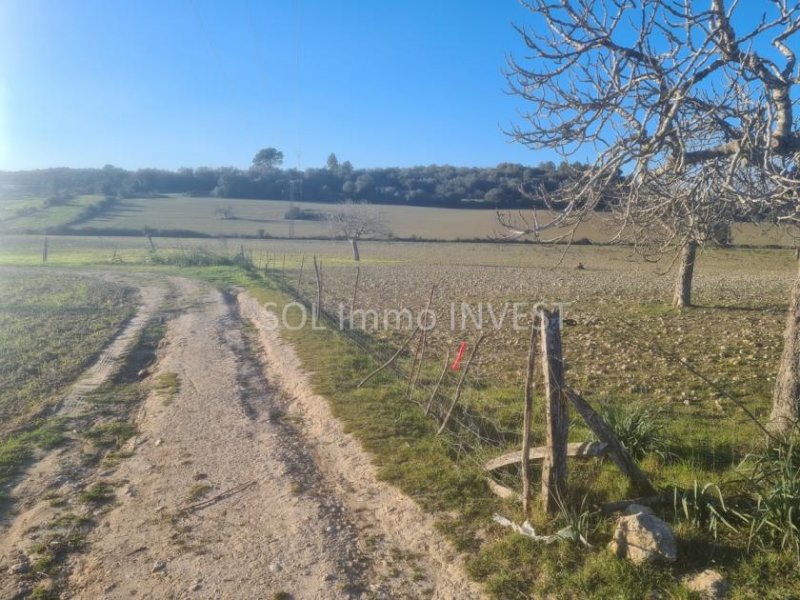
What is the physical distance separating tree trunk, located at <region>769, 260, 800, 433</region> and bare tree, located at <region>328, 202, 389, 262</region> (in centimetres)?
5809

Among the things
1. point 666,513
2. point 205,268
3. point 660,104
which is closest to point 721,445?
point 666,513

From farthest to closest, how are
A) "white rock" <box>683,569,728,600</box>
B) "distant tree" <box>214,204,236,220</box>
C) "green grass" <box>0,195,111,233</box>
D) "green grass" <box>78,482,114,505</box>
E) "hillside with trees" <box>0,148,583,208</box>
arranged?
"hillside with trees" <box>0,148,583,208</box>
"distant tree" <box>214,204,236,220</box>
"green grass" <box>0,195,111,233</box>
"green grass" <box>78,482,114,505</box>
"white rock" <box>683,569,728,600</box>

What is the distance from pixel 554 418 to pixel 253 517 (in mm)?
2760

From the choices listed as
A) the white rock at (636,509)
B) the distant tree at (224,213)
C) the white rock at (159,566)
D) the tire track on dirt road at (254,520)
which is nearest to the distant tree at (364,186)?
the distant tree at (224,213)

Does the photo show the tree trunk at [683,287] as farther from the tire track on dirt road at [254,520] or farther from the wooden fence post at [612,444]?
the wooden fence post at [612,444]

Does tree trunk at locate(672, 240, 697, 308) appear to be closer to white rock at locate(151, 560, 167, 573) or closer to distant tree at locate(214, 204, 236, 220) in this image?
white rock at locate(151, 560, 167, 573)

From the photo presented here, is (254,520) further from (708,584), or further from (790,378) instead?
(790,378)

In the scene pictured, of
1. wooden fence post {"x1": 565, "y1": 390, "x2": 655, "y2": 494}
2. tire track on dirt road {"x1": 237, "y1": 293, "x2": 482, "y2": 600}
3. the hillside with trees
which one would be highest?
the hillside with trees

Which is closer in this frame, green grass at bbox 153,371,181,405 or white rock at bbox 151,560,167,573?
white rock at bbox 151,560,167,573

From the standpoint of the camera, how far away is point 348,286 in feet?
84.8

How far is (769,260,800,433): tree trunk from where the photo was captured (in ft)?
19.5

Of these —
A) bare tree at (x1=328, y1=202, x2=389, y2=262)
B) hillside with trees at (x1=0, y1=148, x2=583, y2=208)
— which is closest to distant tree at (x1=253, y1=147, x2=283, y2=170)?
hillside with trees at (x1=0, y1=148, x2=583, y2=208)

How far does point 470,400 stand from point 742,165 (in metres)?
4.25

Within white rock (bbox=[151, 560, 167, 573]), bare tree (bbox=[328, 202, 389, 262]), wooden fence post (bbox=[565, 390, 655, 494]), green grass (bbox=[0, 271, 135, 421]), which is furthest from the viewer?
bare tree (bbox=[328, 202, 389, 262])
